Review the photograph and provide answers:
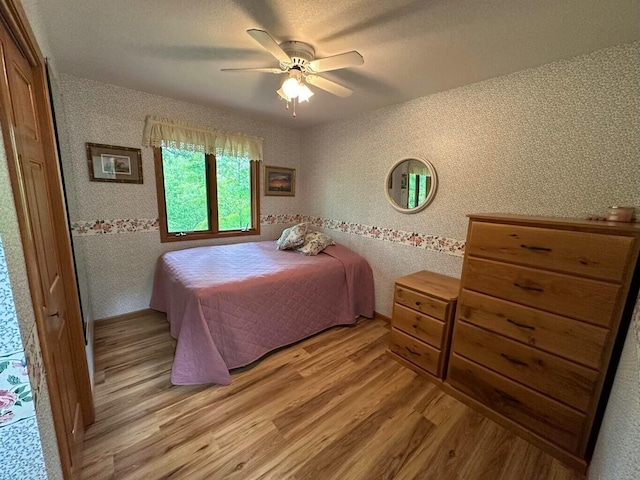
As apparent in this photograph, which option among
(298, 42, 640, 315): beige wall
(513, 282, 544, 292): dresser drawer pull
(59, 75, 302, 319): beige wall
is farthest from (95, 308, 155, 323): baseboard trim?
(513, 282, 544, 292): dresser drawer pull

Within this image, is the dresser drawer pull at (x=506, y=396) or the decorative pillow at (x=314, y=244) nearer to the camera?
the dresser drawer pull at (x=506, y=396)

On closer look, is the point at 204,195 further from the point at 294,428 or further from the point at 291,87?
the point at 294,428

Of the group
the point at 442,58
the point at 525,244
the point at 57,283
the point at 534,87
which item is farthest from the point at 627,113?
the point at 57,283

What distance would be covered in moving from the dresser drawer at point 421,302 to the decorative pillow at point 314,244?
1.05m

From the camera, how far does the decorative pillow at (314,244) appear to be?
9.68 ft

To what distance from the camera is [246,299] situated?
6.72ft

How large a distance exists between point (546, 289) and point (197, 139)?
3.30m

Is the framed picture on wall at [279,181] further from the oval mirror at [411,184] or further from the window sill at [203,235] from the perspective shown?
the oval mirror at [411,184]

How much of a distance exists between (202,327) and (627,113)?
2956 mm

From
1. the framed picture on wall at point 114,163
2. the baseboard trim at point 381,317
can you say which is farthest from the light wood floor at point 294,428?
the framed picture on wall at point 114,163

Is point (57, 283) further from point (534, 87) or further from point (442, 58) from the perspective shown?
point (534, 87)

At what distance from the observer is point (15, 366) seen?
62cm

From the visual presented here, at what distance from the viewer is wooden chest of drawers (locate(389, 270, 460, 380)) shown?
1.96m

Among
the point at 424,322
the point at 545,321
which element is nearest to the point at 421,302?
the point at 424,322
